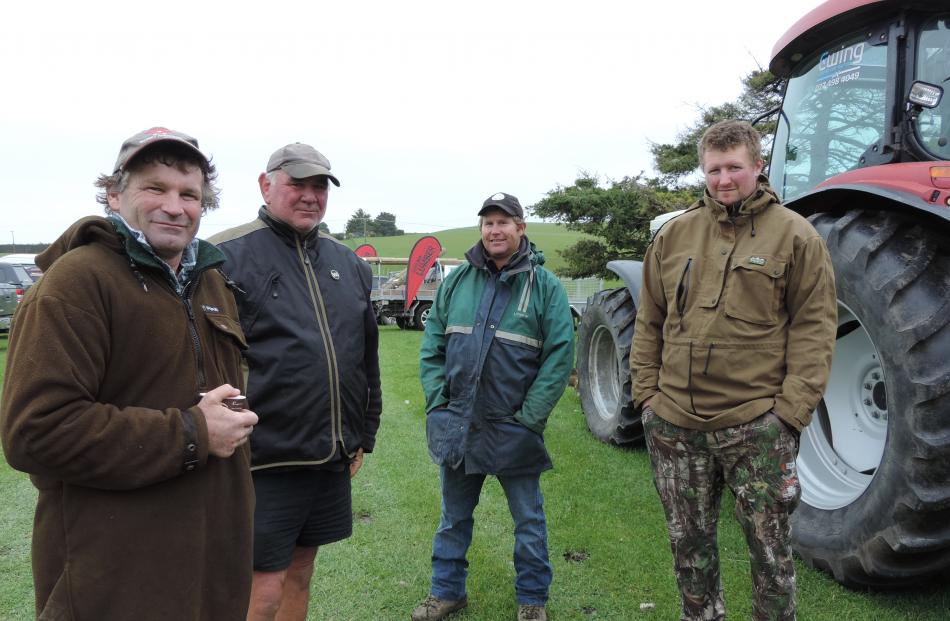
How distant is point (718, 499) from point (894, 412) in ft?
2.40

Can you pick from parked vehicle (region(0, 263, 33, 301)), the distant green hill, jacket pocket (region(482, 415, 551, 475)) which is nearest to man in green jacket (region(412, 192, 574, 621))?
jacket pocket (region(482, 415, 551, 475))

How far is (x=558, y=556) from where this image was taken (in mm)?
3412

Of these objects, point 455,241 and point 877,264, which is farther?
point 455,241

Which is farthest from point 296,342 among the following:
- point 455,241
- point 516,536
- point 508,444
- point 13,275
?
point 455,241

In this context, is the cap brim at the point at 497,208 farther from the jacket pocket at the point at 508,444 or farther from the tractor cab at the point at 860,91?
the tractor cab at the point at 860,91

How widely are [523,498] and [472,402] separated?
467 millimetres

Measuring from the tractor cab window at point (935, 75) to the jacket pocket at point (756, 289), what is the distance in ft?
3.88

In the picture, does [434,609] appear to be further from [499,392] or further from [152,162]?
[152,162]

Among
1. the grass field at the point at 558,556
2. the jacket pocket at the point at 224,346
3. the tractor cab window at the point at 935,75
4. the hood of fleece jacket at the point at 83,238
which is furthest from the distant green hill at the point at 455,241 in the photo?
the hood of fleece jacket at the point at 83,238

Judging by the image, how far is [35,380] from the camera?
4.42 ft

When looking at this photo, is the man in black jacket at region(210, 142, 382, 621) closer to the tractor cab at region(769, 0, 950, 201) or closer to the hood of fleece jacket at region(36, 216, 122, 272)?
the hood of fleece jacket at region(36, 216, 122, 272)

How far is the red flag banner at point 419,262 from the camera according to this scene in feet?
49.3

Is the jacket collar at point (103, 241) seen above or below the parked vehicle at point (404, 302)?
above

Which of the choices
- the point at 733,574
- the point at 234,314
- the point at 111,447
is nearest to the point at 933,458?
the point at 733,574
